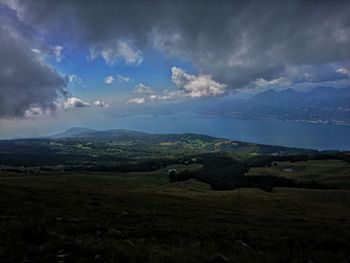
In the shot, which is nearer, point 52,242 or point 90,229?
point 52,242

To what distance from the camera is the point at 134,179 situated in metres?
182

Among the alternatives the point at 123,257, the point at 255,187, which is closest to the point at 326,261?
the point at 123,257

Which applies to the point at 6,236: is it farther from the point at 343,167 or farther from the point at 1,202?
the point at 343,167

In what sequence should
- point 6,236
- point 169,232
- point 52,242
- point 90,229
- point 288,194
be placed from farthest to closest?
point 288,194, point 169,232, point 90,229, point 6,236, point 52,242

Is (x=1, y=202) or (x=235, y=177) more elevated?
(x=1, y=202)

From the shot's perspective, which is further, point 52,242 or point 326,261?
point 326,261

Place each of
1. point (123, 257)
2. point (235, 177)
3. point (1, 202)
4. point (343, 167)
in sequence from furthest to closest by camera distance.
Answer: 1. point (343, 167)
2. point (235, 177)
3. point (1, 202)
4. point (123, 257)

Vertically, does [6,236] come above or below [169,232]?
above

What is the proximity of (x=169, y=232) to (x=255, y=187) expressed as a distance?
13024 cm

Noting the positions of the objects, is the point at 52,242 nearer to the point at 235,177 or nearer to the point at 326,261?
the point at 326,261

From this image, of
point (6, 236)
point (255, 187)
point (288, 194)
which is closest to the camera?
point (6, 236)

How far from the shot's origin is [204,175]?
607 ft

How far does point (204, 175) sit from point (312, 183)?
1960 inches

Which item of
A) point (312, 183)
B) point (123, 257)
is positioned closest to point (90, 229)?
point (123, 257)
